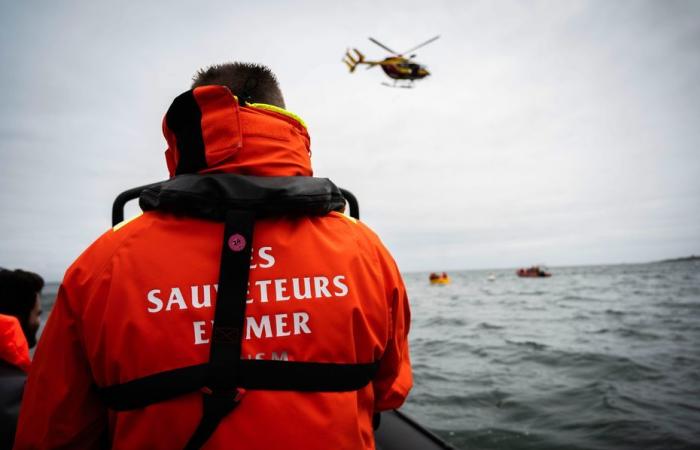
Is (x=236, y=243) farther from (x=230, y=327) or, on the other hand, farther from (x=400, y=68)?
(x=400, y=68)

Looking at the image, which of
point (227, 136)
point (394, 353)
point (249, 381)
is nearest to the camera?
point (249, 381)

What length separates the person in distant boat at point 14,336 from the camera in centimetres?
231

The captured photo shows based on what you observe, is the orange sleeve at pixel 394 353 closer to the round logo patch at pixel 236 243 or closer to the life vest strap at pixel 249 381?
the life vest strap at pixel 249 381

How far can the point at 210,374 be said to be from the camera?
996 mm

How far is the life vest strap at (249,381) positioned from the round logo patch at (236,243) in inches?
12.8

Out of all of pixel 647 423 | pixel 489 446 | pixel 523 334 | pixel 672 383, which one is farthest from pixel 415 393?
pixel 523 334

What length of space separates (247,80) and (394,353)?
1.23m

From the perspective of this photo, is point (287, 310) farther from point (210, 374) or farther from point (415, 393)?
point (415, 393)

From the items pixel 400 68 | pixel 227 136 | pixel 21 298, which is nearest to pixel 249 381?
pixel 227 136

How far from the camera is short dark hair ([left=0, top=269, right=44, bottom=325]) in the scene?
128 inches

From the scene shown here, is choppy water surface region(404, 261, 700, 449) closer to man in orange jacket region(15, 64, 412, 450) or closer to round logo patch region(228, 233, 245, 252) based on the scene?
man in orange jacket region(15, 64, 412, 450)

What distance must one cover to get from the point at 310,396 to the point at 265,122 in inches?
35.3

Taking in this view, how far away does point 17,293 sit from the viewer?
A: 3293 millimetres

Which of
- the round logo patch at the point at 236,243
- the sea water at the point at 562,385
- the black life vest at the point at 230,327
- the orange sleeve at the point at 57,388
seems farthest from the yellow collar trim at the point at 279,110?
the sea water at the point at 562,385
